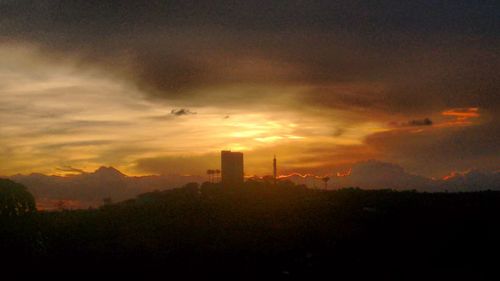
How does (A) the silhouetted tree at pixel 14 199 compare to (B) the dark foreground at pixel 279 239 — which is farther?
(B) the dark foreground at pixel 279 239

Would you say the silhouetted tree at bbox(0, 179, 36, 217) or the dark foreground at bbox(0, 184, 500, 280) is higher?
the silhouetted tree at bbox(0, 179, 36, 217)

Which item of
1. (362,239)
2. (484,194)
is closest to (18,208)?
(362,239)

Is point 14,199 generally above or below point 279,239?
above

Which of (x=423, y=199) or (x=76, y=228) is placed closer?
(x=76, y=228)

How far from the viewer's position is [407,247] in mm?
35344

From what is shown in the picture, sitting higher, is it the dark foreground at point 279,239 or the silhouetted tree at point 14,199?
the silhouetted tree at point 14,199

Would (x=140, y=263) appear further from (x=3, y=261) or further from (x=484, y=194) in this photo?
(x=484, y=194)

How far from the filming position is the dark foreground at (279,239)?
107ft

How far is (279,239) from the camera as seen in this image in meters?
37.2

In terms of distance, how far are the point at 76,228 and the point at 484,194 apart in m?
27.9

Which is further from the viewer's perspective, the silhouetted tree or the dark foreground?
the dark foreground

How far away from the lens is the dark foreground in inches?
1282

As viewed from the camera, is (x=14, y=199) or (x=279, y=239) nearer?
(x=14, y=199)

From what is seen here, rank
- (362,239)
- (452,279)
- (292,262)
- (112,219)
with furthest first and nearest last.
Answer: (112,219), (362,239), (292,262), (452,279)
